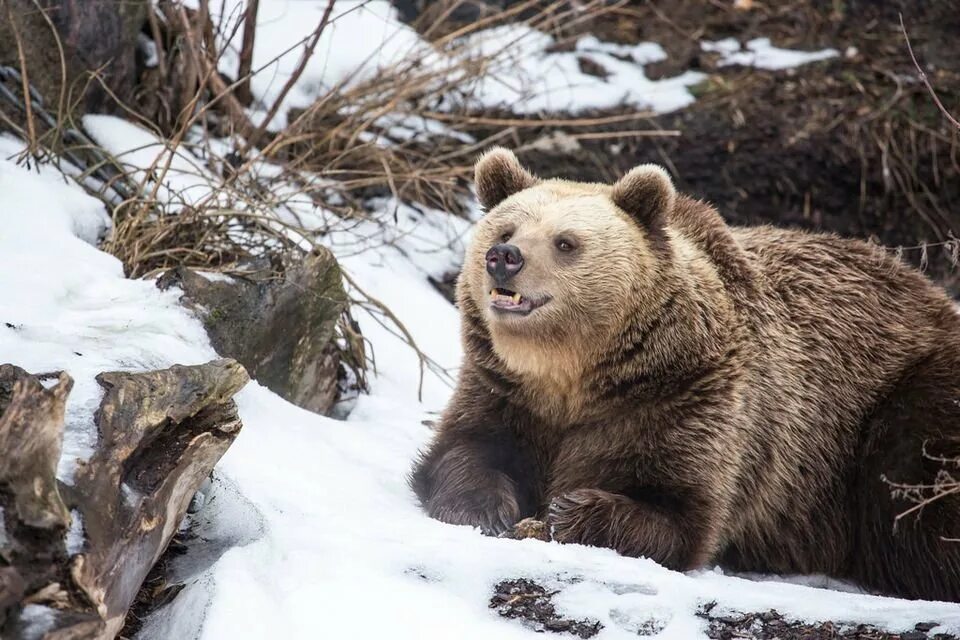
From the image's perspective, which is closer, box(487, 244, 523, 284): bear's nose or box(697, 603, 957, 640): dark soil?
box(697, 603, 957, 640): dark soil

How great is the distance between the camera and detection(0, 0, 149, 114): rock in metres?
6.29

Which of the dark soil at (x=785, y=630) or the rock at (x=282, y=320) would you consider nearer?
the dark soil at (x=785, y=630)

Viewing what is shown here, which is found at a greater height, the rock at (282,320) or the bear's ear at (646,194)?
the bear's ear at (646,194)

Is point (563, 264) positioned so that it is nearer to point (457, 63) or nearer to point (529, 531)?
point (529, 531)

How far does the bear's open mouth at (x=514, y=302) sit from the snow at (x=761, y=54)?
6003mm

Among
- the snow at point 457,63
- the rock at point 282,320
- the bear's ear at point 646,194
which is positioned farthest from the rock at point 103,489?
the snow at point 457,63

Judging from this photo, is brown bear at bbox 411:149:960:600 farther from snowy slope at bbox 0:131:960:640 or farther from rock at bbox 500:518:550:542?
snowy slope at bbox 0:131:960:640

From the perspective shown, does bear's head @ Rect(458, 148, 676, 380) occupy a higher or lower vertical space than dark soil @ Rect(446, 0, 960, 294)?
lower

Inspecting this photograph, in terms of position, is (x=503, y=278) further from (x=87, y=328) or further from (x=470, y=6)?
(x=470, y=6)

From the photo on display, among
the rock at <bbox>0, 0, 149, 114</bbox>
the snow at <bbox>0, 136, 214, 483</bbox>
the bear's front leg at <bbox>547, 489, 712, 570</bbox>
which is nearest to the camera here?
the snow at <bbox>0, 136, 214, 483</bbox>

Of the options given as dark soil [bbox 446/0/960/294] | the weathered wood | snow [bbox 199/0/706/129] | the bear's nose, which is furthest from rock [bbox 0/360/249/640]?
dark soil [bbox 446/0/960/294]

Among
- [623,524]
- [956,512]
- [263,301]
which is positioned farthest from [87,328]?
[956,512]

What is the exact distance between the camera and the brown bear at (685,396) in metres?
4.45

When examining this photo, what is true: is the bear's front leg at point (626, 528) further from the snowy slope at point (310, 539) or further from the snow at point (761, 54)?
the snow at point (761, 54)
